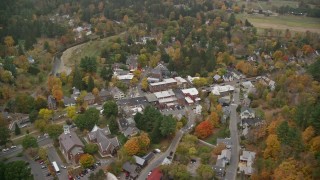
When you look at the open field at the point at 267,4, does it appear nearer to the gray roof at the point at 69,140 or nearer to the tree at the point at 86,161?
the gray roof at the point at 69,140

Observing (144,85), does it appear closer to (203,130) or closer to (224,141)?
(203,130)

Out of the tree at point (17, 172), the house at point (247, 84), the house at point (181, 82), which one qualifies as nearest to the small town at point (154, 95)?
the tree at point (17, 172)

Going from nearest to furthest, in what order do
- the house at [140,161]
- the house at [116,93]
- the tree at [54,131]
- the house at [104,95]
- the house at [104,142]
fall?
the house at [140,161]
the house at [104,142]
the tree at [54,131]
the house at [104,95]
the house at [116,93]

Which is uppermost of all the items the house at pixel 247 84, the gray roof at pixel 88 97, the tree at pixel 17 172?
the tree at pixel 17 172

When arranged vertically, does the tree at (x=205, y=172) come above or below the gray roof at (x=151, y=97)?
above

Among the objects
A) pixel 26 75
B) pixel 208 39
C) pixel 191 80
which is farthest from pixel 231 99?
pixel 26 75

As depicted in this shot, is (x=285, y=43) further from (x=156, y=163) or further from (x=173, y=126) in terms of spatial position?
(x=156, y=163)

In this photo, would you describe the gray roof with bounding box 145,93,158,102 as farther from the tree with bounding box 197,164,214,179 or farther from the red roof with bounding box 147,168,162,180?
the tree with bounding box 197,164,214,179
